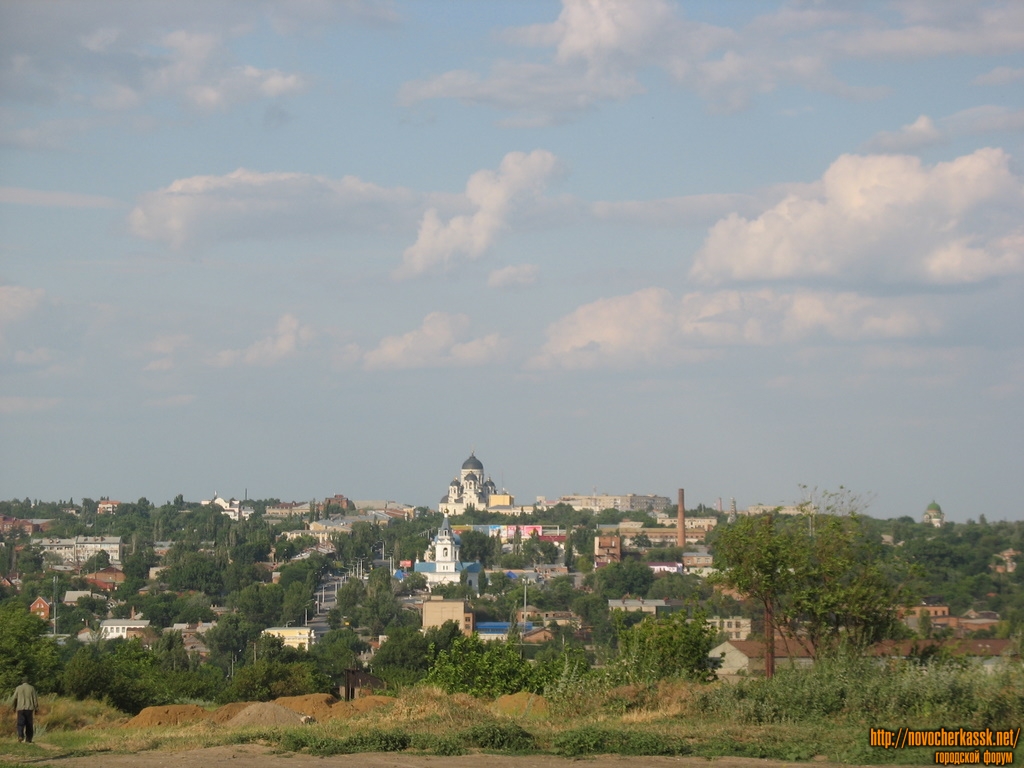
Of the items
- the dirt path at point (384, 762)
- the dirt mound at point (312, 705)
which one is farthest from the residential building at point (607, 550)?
the dirt path at point (384, 762)

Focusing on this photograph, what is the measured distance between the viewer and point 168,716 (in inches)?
627

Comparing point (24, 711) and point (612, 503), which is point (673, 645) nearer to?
point (24, 711)

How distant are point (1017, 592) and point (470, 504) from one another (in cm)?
12266

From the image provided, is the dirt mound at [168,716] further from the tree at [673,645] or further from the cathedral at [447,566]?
the cathedral at [447,566]

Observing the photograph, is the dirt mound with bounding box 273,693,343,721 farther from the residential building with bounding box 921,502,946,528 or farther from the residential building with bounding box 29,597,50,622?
the residential building with bounding box 921,502,946,528

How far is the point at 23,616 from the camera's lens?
2086cm

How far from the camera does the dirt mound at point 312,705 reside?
1574 centimetres

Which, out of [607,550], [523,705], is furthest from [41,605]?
A: [523,705]

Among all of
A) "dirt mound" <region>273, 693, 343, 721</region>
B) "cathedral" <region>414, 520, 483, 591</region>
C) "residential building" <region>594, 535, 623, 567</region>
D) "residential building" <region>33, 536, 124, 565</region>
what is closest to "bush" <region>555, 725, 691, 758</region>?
"dirt mound" <region>273, 693, 343, 721</region>

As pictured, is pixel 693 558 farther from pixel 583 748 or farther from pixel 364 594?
pixel 583 748

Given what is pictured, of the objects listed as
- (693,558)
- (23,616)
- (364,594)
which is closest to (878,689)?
(23,616)

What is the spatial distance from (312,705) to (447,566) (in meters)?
83.3

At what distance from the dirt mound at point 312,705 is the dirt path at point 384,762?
162 inches

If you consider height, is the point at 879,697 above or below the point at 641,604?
above
